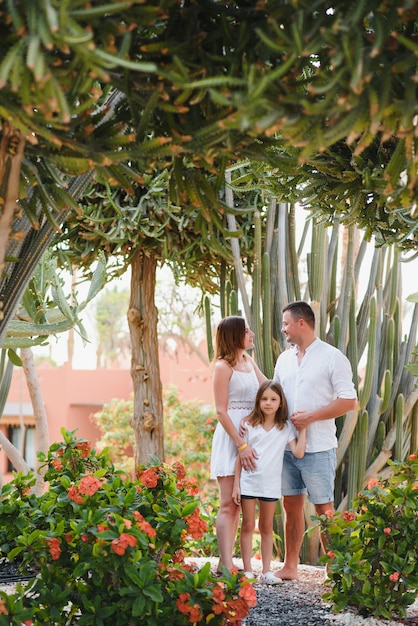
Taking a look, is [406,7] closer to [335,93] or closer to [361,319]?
[335,93]

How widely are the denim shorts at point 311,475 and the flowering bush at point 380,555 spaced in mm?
755

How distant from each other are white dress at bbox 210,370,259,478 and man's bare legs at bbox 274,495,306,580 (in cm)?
42

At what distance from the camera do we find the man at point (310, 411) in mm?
3721

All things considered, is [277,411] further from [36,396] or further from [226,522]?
[36,396]

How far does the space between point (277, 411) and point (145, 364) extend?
254 centimetres

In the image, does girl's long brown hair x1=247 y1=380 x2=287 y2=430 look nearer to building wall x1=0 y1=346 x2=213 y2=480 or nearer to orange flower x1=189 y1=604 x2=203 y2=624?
orange flower x1=189 y1=604 x2=203 y2=624

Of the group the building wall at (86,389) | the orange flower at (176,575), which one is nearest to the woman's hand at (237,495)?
the orange flower at (176,575)


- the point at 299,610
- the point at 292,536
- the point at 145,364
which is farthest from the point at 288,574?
the point at 145,364

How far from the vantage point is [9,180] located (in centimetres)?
170

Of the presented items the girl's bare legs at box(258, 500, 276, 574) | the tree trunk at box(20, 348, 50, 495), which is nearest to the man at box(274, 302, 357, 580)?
the girl's bare legs at box(258, 500, 276, 574)

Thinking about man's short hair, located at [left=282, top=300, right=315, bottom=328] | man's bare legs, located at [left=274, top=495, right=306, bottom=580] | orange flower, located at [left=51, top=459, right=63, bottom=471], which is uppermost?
man's short hair, located at [left=282, top=300, right=315, bottom=328]

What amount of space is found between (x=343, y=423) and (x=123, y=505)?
111 inches

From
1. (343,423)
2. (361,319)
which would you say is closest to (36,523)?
(343,423)

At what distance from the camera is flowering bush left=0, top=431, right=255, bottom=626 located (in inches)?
86.5
